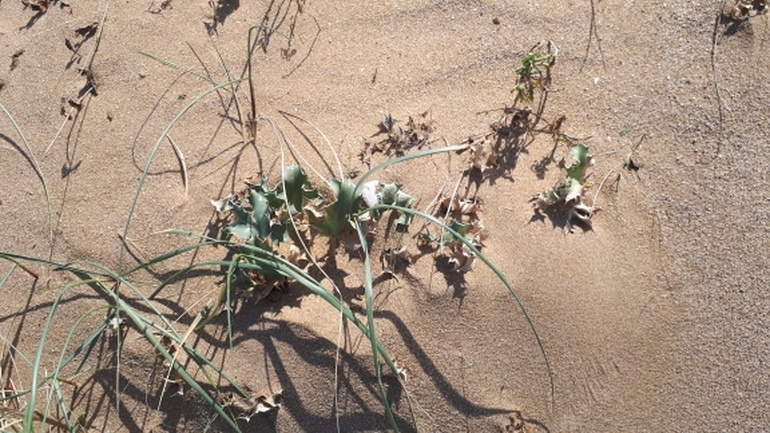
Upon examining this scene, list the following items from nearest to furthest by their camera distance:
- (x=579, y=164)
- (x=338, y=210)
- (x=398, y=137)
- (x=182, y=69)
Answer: (x=338, y=210) → (x=579, y=164) → (x=398, y=137) → (x=182, y=69)

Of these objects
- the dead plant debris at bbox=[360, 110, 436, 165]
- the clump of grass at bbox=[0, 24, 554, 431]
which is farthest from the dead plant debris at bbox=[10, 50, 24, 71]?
the dead plant debris at bbox=[360, 110, 436, 165]

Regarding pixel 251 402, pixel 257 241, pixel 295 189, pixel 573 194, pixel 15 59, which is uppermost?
pixel 15 59

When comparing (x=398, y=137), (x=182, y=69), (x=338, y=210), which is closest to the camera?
(x=338, y=210)

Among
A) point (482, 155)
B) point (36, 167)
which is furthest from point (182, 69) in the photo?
point (482, 155)

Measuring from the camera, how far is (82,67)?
2070mm

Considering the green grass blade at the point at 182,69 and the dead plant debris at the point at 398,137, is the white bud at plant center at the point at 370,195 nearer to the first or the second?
the dead plant debris at the point at 398,137

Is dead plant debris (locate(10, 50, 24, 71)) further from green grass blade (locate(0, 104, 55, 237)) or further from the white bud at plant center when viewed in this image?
the white bud at plant center

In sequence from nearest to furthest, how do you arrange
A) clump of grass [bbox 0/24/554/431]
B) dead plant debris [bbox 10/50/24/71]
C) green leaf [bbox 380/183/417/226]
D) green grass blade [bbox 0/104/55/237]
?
clump of grass [bbox 0/24/554/431], green leaf [bbox 380/183/417/226], green grass blade [bbox 0/104/55/237], dead plant debris [bbox 10/50/24/71]

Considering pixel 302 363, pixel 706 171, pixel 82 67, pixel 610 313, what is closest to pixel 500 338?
pixel 610 313

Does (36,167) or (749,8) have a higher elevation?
(36,167)

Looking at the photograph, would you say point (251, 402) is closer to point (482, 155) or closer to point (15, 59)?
point (482, 155)

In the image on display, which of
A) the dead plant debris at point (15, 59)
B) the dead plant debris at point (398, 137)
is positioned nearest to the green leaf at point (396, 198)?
the dead plant debris at point (398, 137)

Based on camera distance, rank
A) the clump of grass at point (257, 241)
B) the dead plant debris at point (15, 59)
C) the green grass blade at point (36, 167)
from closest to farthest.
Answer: the clump of grass at point (257, 241) < the green grass blade at point (36, 167) < the dead plant debris at point (15, 59)

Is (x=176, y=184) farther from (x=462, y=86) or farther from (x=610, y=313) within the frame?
(x=610, y=313)
